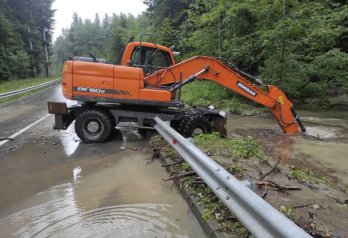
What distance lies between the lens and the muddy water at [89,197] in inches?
148

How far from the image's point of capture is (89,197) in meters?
4.71

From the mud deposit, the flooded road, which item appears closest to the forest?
the mud deposit

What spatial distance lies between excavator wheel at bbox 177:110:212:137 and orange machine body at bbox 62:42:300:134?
0.65m

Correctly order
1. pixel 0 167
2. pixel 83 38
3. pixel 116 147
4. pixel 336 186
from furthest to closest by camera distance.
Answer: pixel 83 38 → pixel 116 147 → pixel 0 167 → pixel 336 186

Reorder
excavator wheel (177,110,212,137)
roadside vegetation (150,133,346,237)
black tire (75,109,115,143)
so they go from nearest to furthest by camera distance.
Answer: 1. roadside vegetation (150,133,346,237)
2. black tire (75,109,115,143)
3. excavator wheel (177,110,212,137)

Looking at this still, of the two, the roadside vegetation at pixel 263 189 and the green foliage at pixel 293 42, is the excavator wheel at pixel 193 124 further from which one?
the green foliage at pixel 293 42

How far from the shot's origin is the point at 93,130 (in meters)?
8.78

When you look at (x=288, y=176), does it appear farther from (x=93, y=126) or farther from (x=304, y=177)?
(x=93, y=126)

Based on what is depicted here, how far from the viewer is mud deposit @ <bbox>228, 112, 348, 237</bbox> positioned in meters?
3.84

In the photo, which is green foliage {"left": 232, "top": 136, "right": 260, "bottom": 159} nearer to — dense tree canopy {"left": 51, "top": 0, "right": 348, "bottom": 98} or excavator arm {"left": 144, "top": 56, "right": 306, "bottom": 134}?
excavator arm {"left": 144, "top": 56, "right": 306, "bottom": 134}

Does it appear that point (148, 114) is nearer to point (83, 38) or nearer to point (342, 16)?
point (342, 16)

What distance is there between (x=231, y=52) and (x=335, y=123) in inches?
294

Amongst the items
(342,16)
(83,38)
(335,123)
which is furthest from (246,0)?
(83,38)

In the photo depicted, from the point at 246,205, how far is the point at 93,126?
640cm
